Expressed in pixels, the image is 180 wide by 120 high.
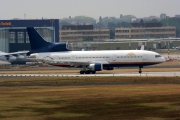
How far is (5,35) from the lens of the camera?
629 ft

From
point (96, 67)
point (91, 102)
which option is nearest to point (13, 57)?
point (96, 67)

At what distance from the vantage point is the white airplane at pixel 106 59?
387ft

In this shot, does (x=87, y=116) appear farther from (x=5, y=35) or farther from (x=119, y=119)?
(x=5, y=35)

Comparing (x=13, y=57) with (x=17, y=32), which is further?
(x=17, y=32)

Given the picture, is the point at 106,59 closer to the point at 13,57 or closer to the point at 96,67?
the point at 96,67

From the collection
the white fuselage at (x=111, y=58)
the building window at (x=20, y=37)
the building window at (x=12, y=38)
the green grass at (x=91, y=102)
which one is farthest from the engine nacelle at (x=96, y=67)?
the building window at (x=12, y=38)

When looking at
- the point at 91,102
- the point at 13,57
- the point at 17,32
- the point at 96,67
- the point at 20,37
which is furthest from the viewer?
the point at 17,32

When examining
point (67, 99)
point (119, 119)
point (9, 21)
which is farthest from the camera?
point (9, 21)

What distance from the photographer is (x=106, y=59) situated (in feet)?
388

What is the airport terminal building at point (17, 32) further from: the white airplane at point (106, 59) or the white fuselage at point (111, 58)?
the white airplane at point (106, 59)

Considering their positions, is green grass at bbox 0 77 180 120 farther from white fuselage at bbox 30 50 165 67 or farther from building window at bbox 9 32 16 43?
building window at bbox 9 32 16 43

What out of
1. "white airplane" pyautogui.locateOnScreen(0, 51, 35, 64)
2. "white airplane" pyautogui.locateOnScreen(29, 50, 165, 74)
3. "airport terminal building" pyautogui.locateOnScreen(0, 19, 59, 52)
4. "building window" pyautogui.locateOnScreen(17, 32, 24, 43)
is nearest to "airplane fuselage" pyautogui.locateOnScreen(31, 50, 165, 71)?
"white airplane" pyautogui.locateOnScreen(29, 50, 165, 74)

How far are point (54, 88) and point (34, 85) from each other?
6.49 m

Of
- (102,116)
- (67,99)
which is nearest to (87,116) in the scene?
(102,116)
